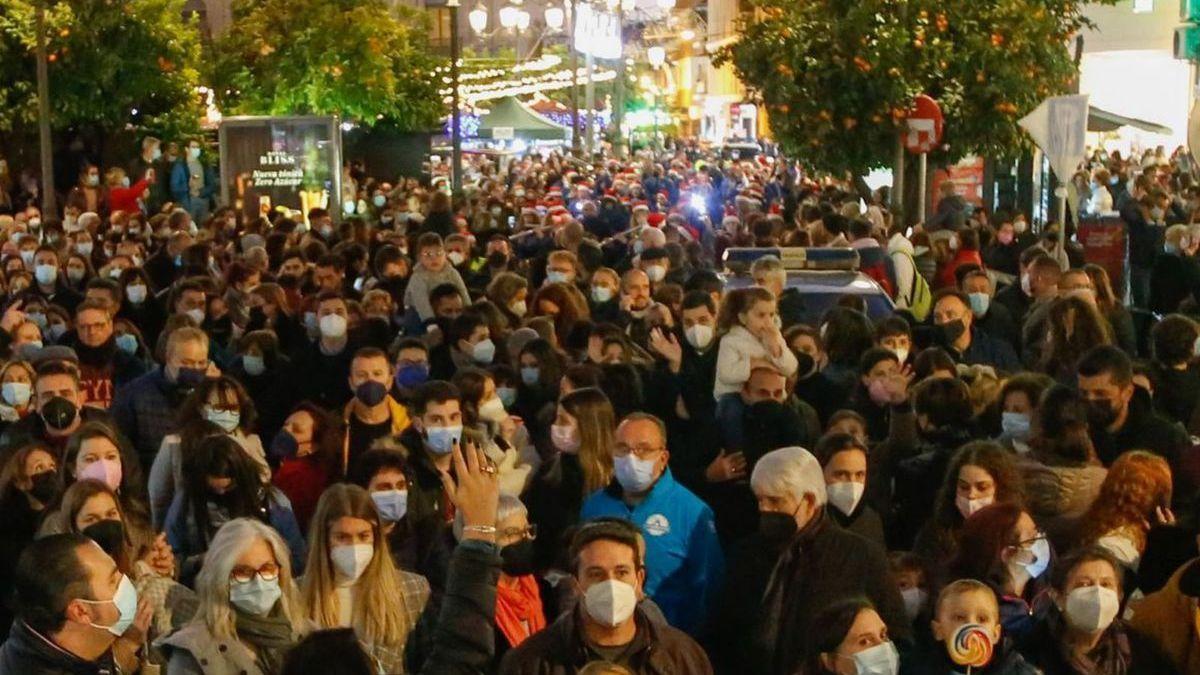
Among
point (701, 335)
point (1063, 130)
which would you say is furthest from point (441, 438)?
point (1063, 130)

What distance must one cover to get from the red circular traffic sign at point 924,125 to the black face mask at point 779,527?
53.4 feet

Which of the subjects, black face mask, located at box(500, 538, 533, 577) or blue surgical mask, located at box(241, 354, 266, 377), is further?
blue surgical mask, located at box(241, 354, 266, 377)

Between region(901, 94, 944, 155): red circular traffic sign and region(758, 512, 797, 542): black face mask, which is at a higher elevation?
region(901, 94, 944, 155): red circular traffic sign

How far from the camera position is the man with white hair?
6.60 m

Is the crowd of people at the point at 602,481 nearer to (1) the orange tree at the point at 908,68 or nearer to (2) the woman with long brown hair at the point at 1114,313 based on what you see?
(2) the woman with long brown hair at the point at 1114,313

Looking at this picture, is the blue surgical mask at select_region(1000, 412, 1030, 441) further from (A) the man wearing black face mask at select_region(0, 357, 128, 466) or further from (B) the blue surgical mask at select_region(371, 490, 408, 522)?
(A) the man wearing black face mask at select_region(0, 357, 128, 466)

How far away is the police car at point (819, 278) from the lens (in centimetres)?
1303

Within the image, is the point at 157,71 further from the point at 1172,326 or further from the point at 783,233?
the point at 1172,326

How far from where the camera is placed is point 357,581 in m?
6.48

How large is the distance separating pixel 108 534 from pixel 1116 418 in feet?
13.6

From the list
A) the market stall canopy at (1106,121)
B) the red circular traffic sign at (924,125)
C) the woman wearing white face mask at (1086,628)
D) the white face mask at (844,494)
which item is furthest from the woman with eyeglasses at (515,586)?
the market stall canopy at (1106,121)

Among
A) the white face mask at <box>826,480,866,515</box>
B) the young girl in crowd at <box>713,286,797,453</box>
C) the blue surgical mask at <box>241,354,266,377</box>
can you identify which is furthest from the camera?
the blue surgical mask at <box>241,354,266,377</box>

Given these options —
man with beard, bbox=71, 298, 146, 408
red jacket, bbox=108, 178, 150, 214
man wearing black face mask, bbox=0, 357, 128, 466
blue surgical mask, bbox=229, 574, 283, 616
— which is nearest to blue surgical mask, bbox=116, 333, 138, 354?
man with beard, bbox=71, 298, 146, 408

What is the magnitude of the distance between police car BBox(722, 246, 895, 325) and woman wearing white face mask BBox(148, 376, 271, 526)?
4.49 metres
